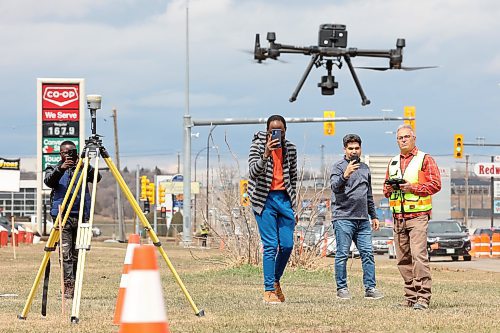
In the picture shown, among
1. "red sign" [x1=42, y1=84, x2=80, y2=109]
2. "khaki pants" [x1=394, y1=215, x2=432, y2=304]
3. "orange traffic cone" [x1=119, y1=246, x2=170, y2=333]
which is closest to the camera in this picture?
"orange traffic cone" [x1=119, y1=246, x2=170, y2=333]

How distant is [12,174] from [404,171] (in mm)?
56828

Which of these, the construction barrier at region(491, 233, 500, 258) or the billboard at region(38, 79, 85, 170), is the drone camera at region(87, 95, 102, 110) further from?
the billboard at region(38, 79, 85, 170)

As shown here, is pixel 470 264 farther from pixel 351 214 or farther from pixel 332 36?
pixel 351 214

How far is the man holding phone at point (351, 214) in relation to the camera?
42.3ft

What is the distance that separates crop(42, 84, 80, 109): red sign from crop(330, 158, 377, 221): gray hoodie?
43.5 meters

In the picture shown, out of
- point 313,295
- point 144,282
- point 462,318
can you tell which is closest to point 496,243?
point 313,295

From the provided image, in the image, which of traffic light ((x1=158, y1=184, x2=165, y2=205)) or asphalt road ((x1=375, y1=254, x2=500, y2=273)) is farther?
traffic light ((x1=158, y1=184, x2=165, y2=205))

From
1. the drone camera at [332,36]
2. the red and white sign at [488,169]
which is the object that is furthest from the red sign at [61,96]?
the drone camera at [332,36]

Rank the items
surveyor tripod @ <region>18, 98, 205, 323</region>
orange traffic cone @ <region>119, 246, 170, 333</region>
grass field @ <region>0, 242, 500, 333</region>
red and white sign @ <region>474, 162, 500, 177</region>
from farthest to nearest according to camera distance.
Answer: red and white sign @ <region>474, 162, 500, 177</region> → surveyor tripod @ <region>18, 98, 205, 323</region> → grass field @ <region>0, 242, 500, 333</region> → orange traffic cone @ <region>119, 246, 170, 333</region>

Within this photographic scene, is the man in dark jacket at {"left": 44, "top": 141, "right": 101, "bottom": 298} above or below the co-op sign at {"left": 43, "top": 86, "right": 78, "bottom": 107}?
below

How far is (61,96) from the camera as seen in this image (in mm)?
55875

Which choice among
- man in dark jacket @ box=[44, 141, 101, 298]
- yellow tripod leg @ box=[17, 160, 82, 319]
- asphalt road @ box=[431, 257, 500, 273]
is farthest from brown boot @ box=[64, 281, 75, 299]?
asphalt road @ box=[431, 257, 500, 273]

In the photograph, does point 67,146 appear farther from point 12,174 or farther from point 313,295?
point 12,174

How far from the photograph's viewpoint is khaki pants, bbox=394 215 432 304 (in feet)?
37.2
